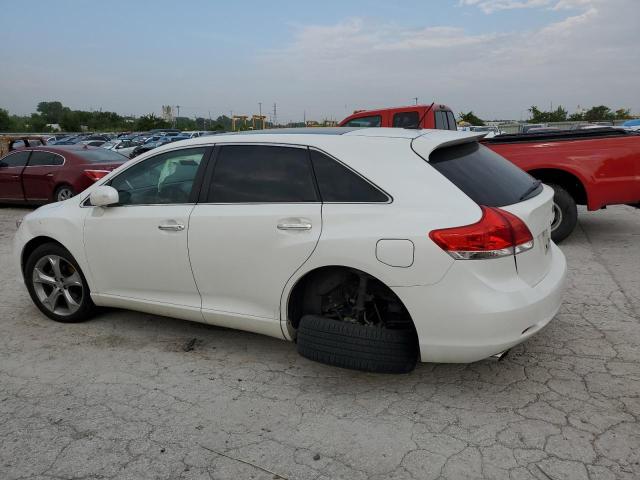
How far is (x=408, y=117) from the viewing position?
11.5m

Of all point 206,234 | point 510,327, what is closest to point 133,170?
point 206,234

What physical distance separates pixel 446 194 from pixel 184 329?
7.97 ft

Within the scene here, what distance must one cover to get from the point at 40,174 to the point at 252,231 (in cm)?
933

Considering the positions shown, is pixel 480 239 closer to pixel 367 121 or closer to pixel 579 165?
pixel 579 165

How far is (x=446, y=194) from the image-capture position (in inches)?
113

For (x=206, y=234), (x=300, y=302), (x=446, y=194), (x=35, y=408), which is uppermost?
(x=446, y=194)

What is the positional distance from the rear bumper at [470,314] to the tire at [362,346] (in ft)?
0.36

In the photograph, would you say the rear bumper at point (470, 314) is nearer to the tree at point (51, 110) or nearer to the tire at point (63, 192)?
the tire at point (63, 192)

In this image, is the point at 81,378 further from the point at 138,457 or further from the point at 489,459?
the point at 489,459

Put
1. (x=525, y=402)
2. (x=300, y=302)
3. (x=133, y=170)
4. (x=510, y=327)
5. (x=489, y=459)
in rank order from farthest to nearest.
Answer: (x=133, y=170), (x=300, y=302), (x=525, y=402), (x=510, y=327), (x=489, y=459)

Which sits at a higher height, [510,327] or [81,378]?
[510,327]

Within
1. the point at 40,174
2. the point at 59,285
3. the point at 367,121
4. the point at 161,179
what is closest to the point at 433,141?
the point at 161,179

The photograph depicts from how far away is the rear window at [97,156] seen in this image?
10877 mm

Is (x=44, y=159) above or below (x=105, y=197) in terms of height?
below
